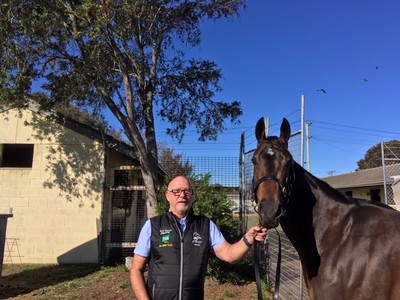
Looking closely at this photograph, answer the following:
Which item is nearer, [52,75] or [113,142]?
[52,75]

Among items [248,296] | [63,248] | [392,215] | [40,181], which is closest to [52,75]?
[40,181]

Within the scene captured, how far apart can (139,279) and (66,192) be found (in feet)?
30.5

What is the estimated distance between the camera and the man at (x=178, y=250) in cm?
272

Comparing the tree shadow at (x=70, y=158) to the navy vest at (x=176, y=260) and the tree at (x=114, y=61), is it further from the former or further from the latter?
the navy vest at (x=176, y=260)

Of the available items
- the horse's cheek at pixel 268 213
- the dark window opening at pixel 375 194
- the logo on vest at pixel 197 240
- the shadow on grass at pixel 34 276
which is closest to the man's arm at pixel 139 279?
the logo on vest at pixel 197 240

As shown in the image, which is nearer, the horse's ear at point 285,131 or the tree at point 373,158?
the horse's ear at point 285,131

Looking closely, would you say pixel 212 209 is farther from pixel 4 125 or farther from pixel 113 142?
pixel 4 125

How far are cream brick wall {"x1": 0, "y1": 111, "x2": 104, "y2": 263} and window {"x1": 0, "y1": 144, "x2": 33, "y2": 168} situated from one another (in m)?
0.67

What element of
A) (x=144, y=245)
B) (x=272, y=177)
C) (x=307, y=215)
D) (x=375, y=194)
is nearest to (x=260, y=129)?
(x=272, y=177)

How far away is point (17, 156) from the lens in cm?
1266

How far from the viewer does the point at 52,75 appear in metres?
Result: 9.48

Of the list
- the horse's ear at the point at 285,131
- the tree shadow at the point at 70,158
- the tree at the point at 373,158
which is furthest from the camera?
the tree at the point at 373,158

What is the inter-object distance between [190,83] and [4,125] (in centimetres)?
572

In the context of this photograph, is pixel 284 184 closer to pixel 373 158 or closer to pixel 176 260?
pixel 176 260
